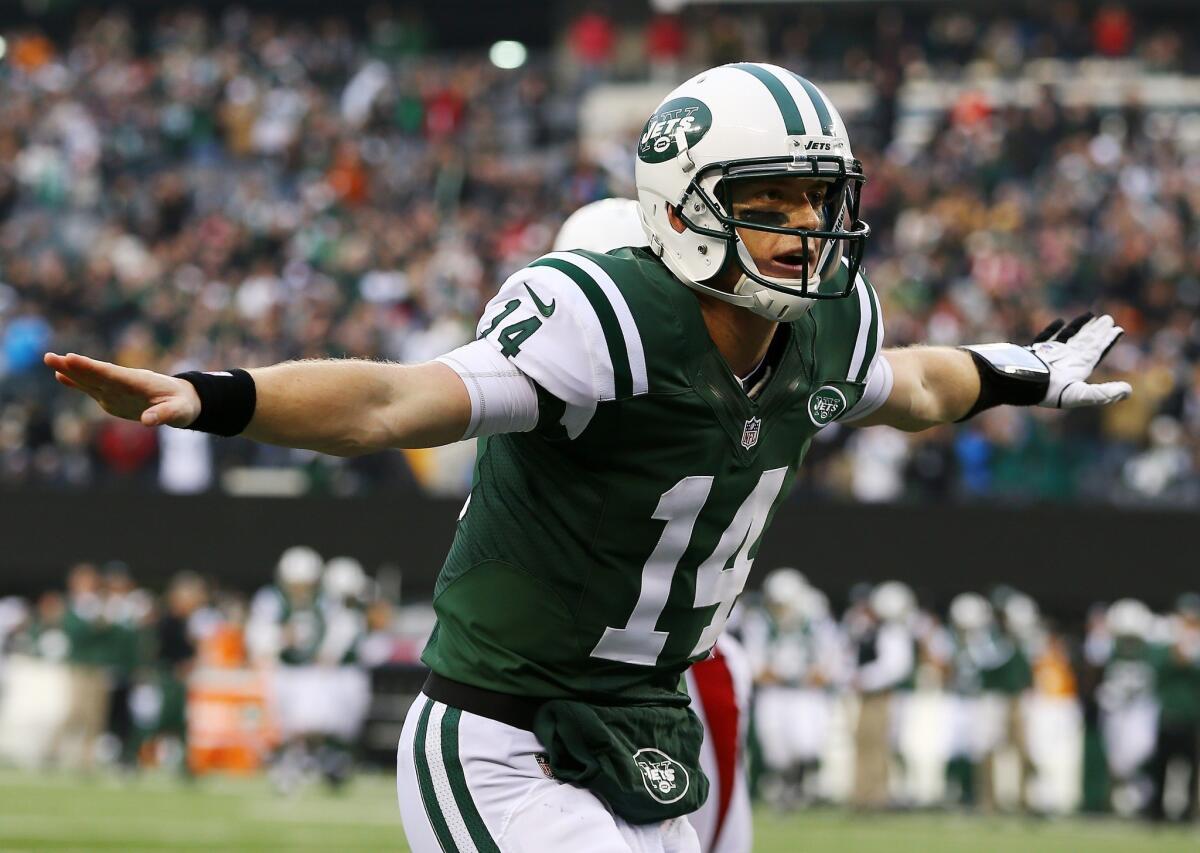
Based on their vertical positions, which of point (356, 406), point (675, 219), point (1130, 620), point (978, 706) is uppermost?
point (675, 219)

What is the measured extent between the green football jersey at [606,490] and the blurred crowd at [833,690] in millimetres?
10439

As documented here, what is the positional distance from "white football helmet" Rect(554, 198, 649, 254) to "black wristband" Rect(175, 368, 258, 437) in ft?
7.49

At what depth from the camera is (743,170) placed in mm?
3479

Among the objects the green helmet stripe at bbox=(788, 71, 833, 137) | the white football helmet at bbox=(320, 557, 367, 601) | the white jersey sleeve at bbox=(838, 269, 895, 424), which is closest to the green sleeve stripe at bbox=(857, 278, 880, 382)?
the white jersey sleeve at bbox=(838, 269, 895, 424)

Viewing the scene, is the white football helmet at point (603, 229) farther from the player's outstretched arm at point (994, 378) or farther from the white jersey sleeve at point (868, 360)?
the white jersey sleeve at point (868, 360)

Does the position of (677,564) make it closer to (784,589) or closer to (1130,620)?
(784,589)

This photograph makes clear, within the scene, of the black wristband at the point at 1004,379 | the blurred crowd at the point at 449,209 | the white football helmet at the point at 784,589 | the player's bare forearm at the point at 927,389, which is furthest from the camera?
the blurred crowd at the point at 449,209

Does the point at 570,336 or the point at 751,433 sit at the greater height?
the point at 570,336

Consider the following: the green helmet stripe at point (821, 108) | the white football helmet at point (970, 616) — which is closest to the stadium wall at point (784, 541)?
the white football helmet at point (970, 616)

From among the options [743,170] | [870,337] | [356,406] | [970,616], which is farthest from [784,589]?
[356,406]

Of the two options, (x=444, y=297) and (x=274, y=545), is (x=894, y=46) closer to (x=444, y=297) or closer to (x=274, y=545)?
(x=444, y=297)

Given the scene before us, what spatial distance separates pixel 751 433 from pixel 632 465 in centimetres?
24

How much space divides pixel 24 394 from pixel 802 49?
896cm

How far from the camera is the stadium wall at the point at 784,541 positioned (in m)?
14.8
